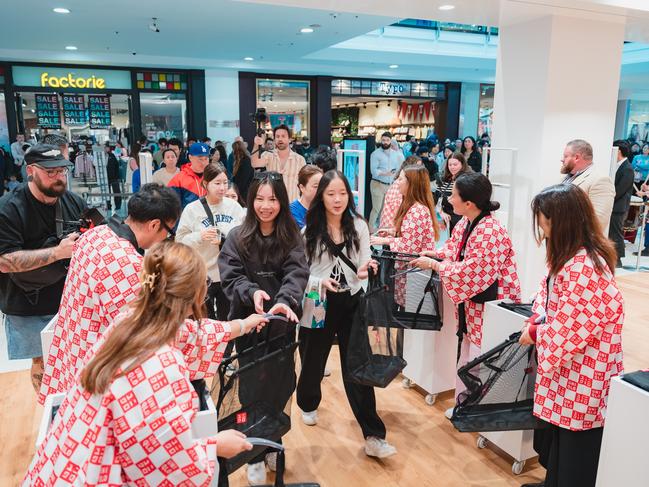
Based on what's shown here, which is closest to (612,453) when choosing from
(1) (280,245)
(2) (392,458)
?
(2) (392,458)

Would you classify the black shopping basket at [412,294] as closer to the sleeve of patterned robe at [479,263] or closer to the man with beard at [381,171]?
the sleeve of patterned robe at [479,263]

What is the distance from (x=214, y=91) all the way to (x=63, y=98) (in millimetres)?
3513

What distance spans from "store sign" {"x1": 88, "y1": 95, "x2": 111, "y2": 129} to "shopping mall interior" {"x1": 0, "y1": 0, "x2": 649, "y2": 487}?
0.11 feet

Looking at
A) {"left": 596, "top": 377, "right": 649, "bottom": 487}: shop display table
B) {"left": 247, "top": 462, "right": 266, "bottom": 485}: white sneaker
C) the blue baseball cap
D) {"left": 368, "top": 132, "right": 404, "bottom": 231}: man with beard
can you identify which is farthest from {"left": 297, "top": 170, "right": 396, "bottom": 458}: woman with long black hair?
{"left": 368, "top": 132, "right": 404, "bottom": 231}: man with beard

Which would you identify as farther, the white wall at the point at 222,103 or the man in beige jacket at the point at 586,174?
the white wall at the point at 222,103

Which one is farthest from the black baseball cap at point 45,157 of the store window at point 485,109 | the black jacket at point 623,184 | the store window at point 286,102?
the store window at point 485,109

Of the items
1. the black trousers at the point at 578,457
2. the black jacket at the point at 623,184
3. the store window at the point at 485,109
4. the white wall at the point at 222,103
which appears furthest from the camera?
the store window at the point at 485,109

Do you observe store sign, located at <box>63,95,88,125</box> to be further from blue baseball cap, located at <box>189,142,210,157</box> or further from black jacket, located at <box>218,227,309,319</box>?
black jacket, located at <box>218,227,309,319</box>

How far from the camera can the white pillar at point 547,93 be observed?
4.24m

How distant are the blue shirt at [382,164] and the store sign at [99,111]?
7132 millimetres

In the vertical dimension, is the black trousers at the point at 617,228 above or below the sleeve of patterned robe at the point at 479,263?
below

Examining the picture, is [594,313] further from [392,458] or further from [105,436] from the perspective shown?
[105,436]

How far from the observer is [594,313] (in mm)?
2006

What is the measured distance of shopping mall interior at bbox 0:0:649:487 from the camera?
289 cm
